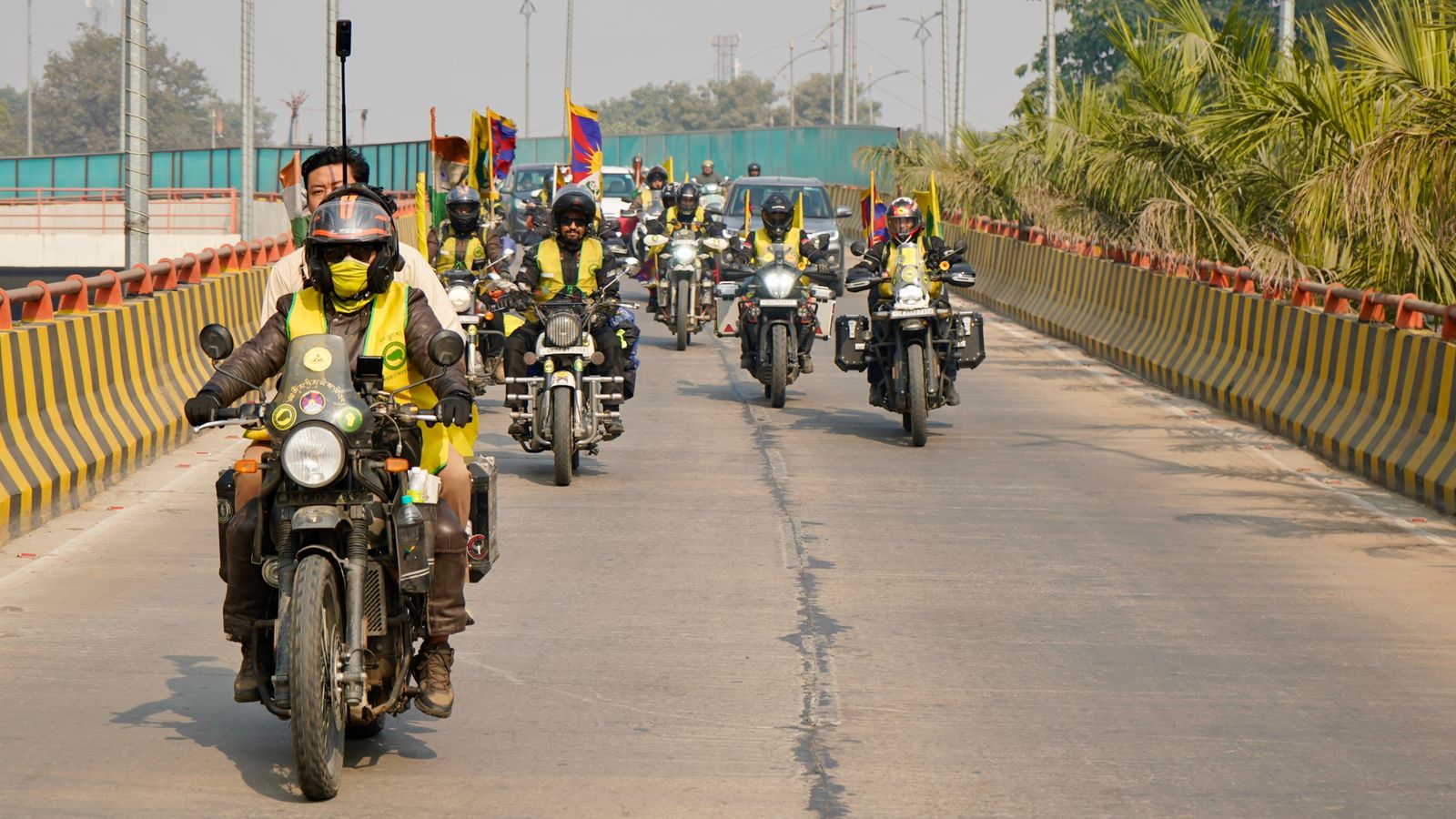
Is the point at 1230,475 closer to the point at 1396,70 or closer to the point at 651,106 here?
the point at 1396,70

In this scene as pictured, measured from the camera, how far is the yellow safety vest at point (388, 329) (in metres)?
7.35

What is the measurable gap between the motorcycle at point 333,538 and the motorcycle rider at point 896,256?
34.7 ft

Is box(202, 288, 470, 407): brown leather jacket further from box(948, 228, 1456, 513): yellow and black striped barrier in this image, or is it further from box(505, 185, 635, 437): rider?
box(948, 228, 1456, 513): yellow and black striped barrier

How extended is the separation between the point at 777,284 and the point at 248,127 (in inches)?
565

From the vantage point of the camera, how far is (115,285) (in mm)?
15750

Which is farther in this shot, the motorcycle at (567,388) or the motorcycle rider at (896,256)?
the motorcycle rider at (896,256)

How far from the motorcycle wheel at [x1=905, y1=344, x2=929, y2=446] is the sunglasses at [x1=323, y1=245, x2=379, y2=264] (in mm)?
9882

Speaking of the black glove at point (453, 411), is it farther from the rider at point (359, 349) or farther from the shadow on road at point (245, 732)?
the shadow on road at point (245, 732)

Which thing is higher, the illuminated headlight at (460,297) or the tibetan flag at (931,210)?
the tibetan flag at (931,210)

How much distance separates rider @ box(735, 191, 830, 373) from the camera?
20.0m

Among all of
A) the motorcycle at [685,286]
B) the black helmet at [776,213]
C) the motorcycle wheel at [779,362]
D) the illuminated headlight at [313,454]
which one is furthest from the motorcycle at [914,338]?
the illuminated headlight at [313,454]

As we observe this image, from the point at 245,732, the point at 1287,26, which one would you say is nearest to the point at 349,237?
the point at 245,732

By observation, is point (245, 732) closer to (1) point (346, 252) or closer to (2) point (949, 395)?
(1) point (346, 252)

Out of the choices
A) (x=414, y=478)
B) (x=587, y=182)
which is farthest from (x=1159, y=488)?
(x=587, y=182)
